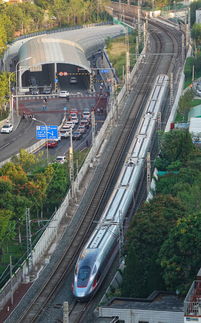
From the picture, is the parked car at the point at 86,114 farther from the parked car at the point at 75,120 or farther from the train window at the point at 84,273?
the train window at the point at 84,273

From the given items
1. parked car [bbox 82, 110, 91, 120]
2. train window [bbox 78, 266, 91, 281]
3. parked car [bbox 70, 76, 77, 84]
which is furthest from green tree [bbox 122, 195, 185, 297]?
parked car [bbox 70, 76, 77, 84]

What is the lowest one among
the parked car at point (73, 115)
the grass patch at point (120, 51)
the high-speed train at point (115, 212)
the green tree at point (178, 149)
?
the high-speed train at point (115, 212)

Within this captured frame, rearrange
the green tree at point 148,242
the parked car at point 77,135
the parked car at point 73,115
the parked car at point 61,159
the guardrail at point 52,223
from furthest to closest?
the parked car at point 73,115
the parked car at point 77,135
the parked car at point 61,159
the guardrail at point 52,223
the green tree at point 148,242

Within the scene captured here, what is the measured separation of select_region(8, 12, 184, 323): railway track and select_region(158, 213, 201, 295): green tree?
5.52 meters

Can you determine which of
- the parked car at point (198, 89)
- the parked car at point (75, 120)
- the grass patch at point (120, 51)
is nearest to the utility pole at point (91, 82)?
the grass patch at point (120, 51)

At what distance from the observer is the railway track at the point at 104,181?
187 feet

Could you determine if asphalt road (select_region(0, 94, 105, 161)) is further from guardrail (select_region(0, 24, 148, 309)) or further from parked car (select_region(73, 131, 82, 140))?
guardrail (select_region(0, 24, 148, 309))

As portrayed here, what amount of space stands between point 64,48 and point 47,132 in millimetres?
38946

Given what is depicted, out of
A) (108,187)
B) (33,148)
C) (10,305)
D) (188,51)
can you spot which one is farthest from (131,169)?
(188,51)

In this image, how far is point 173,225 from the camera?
191ft

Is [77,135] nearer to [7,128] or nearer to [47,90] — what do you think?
[7,128]

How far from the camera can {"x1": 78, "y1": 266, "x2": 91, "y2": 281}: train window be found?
190ft

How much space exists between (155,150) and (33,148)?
1162 cm

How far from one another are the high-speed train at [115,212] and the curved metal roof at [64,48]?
22813 mm
